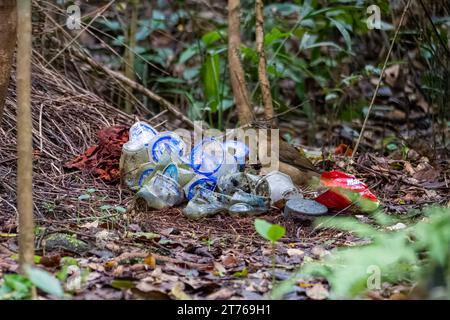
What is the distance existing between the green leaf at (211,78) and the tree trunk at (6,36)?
2.76 m

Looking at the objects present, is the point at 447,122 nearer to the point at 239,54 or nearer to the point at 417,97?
the point at 417,97

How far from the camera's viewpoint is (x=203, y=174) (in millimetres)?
3766

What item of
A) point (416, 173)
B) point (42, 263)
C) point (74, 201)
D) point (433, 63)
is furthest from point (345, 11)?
point (42, 263)

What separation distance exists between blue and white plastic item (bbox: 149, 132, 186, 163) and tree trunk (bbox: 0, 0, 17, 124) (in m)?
0.95

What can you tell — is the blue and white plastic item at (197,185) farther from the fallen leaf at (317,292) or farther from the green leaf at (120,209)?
the fallen leaf at (317,292)

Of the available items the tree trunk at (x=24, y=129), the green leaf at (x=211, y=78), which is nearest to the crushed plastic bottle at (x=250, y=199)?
the tree trunk at (x=24, y=129)

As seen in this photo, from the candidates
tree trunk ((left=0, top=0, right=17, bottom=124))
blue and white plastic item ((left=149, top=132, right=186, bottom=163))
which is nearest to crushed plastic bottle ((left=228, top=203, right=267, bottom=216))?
blue and white plastic item ((left=149, top=132, right=186, bottom=163))

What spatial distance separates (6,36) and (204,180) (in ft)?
4.14

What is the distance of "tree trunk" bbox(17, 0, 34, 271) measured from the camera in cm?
230

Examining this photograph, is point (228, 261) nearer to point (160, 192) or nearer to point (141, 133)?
point (160, 192)

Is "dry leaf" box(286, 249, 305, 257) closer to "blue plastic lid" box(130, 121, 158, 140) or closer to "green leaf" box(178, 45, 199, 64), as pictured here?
"blue plastic lid" box(130, 121, 158, 140)

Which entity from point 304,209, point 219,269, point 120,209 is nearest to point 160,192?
point 120,209

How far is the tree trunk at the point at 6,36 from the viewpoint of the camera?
306 centimetres

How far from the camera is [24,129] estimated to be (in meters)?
2.33
